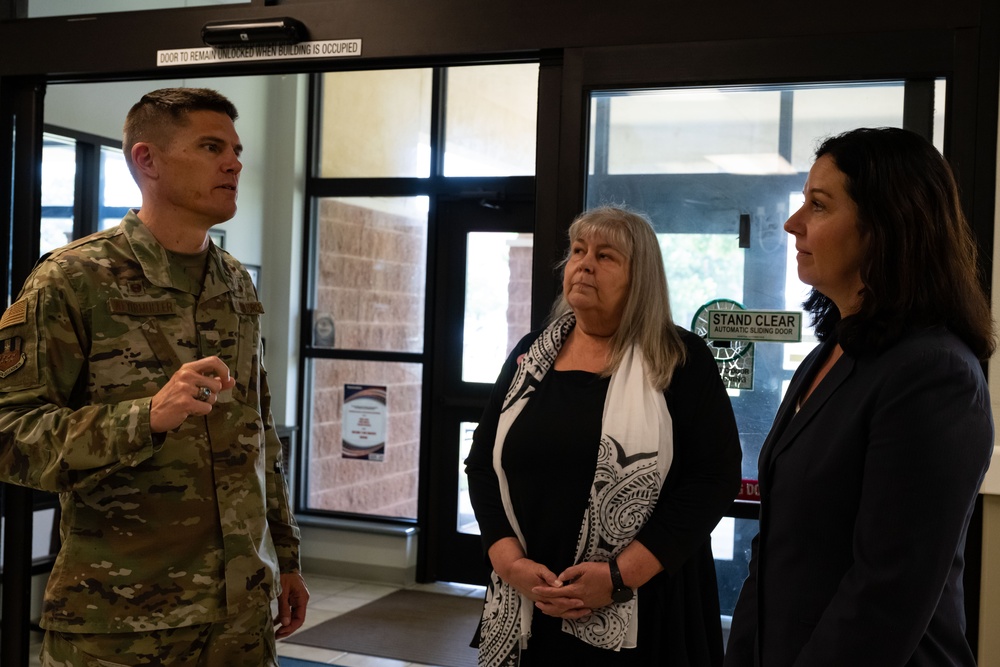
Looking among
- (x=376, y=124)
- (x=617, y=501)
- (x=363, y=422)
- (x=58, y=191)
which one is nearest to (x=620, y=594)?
(x=617, y=501)

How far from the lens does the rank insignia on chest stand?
1.70 metres

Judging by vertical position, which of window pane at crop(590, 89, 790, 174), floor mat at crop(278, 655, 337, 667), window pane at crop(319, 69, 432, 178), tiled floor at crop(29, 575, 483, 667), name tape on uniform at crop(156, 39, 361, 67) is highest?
window pane at crop(319, 69, 432, 178)

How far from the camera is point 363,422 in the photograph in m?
5.63

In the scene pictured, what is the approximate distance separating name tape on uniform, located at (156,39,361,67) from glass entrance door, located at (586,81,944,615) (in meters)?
0.72

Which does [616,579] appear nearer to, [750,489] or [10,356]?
[750,489]

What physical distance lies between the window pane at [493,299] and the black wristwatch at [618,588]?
332 cm

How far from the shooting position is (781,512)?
129 cm

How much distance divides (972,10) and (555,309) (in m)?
1.15

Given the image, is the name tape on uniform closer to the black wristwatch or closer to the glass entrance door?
the glass entrance door

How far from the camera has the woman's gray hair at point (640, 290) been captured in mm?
2119

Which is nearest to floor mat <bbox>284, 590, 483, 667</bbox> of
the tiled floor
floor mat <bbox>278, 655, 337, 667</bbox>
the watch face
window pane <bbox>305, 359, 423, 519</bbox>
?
the tiled floor

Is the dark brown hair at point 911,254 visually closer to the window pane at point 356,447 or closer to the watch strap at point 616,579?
the watch strap at point 616,579

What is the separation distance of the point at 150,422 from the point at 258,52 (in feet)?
4.48

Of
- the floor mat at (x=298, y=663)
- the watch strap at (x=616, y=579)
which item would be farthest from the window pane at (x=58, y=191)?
the watch strap at (x=616, y=579)
